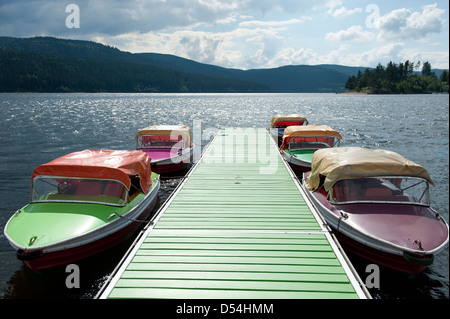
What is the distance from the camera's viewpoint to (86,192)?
11016 millimetres

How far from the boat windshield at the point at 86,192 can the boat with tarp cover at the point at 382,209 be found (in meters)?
8.04

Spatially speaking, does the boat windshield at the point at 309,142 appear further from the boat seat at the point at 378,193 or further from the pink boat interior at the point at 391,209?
the boat seat at the point at 378,193

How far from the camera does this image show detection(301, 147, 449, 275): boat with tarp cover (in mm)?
8680

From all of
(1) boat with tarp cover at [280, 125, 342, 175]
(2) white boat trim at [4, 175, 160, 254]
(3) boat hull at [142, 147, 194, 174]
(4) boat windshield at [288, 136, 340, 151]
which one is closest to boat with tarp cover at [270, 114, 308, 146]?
(4) boat windshield at [288, 136, 340, 151]

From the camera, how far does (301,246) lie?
8109 millimetres

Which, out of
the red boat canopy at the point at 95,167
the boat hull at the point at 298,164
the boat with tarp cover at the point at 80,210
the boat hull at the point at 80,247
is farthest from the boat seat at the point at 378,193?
the red boat canopy at the point at 95,167

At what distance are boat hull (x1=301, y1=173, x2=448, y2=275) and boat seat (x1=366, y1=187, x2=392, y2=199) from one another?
582mm

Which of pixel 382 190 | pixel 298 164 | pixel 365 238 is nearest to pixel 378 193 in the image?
pixel 382 190

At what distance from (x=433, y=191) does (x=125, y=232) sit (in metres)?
19.9

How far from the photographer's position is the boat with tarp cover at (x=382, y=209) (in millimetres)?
8680

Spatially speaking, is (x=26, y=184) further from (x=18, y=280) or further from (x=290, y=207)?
(x=290, y=207)

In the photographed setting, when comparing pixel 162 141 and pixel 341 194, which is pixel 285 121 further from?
pixel 341 194
